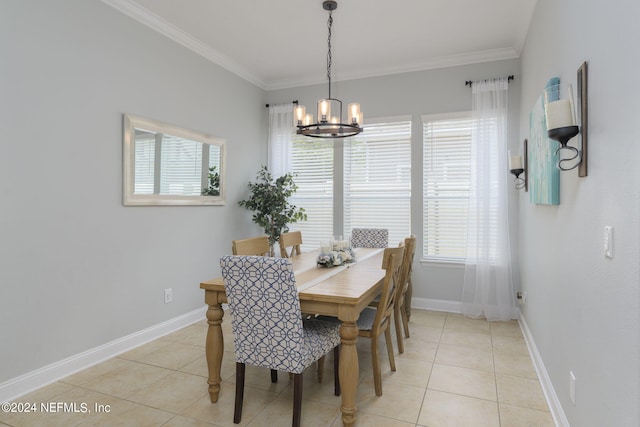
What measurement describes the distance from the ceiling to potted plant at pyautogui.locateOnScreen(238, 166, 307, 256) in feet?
4.74

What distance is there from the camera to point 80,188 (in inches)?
110

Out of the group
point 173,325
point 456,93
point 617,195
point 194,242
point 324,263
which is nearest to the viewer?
point 617,195

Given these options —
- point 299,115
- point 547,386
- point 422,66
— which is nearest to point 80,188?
point 299,115

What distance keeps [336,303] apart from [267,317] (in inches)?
15.2

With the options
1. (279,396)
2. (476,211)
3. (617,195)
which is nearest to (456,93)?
(476,211)

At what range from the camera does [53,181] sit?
2611 mm

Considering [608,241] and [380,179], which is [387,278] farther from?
[380,179]

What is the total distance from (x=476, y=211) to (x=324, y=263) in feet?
6.88

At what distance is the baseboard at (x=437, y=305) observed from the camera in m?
4.29

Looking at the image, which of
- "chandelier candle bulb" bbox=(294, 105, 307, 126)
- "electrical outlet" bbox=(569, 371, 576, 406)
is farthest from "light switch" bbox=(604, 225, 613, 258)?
"chandelier candle bulb" bbox=(294, 105, 307, 126)

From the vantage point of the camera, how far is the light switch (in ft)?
4.34

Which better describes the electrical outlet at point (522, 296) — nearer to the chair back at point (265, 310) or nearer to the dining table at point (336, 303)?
the dining table at point (336, 303)

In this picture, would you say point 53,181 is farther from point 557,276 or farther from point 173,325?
point 557,276

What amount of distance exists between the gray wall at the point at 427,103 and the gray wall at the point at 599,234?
5.83ft
